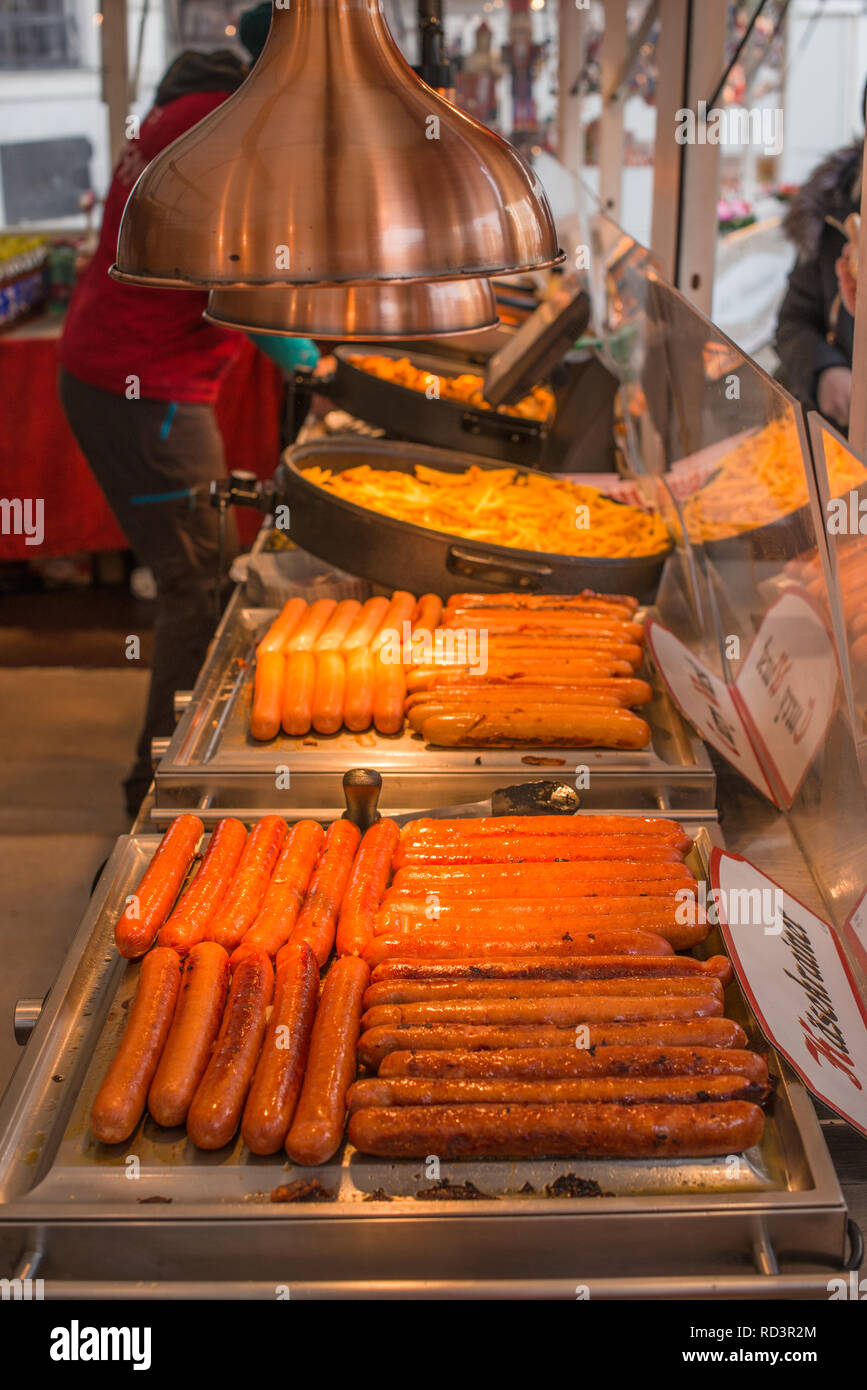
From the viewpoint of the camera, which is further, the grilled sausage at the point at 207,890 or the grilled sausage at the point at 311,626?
the grilled sausage at the point at 311,626

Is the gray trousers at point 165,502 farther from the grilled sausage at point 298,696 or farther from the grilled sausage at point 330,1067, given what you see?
the grilled sausage at point 330,1067

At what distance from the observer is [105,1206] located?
1.59 m

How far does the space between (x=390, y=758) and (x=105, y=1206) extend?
134cm

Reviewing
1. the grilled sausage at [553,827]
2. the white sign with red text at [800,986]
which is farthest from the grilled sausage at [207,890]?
the white sign with red text at [800,986]

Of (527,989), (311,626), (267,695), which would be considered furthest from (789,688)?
(311,626)

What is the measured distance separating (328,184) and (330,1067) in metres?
1.17

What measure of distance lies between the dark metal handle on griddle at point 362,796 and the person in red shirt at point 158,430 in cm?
240

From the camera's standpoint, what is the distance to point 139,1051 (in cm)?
182

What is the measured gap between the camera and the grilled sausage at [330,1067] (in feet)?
5.47

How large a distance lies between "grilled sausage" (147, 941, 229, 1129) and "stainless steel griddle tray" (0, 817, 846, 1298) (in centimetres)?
10

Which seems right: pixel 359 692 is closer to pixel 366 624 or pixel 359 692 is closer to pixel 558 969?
pixel 366 624

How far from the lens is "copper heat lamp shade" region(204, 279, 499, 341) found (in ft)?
7.80

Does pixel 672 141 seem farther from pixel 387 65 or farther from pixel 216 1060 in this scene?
pixel 216 1060

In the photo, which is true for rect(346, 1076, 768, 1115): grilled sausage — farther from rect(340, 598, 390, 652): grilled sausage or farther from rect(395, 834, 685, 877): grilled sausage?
rect(340, 598, 390, 652): grilled sausage
